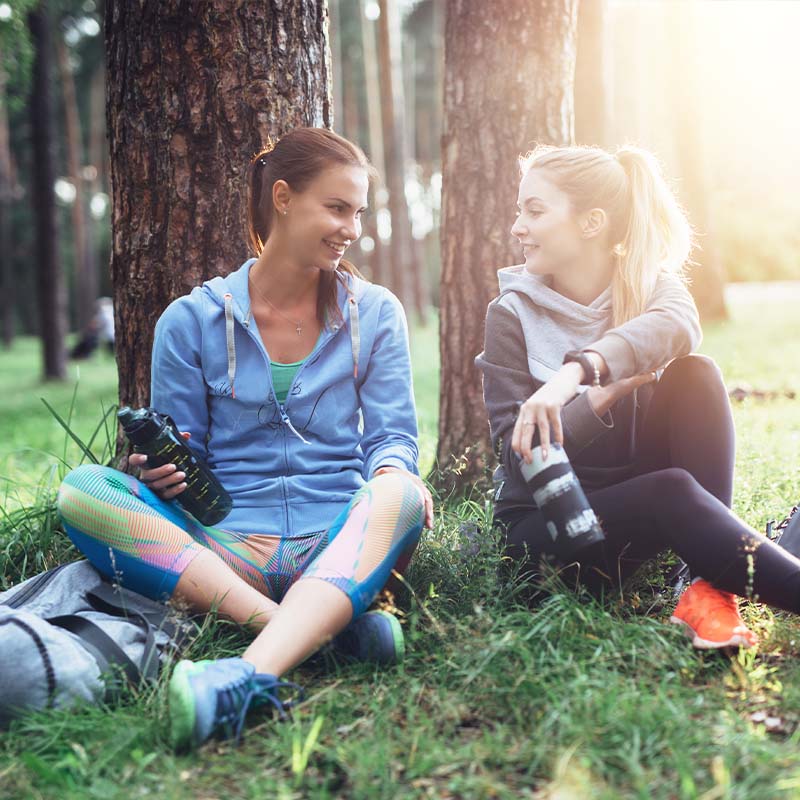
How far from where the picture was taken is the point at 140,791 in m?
1.92

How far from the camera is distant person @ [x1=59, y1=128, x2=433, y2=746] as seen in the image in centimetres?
253

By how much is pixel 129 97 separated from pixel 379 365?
4.63 feet

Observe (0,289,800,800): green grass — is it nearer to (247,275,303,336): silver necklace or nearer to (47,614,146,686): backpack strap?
(47,614,146,686): backpack strap

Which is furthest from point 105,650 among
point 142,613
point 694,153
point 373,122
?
point 373,122

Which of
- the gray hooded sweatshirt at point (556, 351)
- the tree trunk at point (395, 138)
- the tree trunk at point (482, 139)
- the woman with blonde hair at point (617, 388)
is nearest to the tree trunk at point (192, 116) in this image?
the tree trunk at point (482, 139)

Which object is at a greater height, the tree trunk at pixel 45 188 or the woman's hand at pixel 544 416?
the tree trunk at pixel 45 188

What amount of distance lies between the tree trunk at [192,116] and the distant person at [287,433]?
14.8 inches

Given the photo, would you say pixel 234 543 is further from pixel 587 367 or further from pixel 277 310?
pixel 587 367

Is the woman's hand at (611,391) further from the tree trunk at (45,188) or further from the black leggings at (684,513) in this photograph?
the tree trunk at (45,188)

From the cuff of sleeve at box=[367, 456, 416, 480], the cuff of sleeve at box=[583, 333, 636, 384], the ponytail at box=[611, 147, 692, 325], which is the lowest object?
the cuff of sleeve at box=[367, 456, 416, 480]

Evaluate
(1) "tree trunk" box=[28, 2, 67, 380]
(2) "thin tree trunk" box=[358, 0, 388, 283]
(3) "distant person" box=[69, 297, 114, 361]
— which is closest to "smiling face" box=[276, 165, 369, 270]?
(1) "tree trunk" box=[28, 2, 67, 380]

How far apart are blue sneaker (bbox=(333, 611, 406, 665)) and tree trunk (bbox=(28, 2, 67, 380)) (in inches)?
439

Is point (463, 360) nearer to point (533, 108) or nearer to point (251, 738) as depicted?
point (533, 108)

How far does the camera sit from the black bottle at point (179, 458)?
260cm
